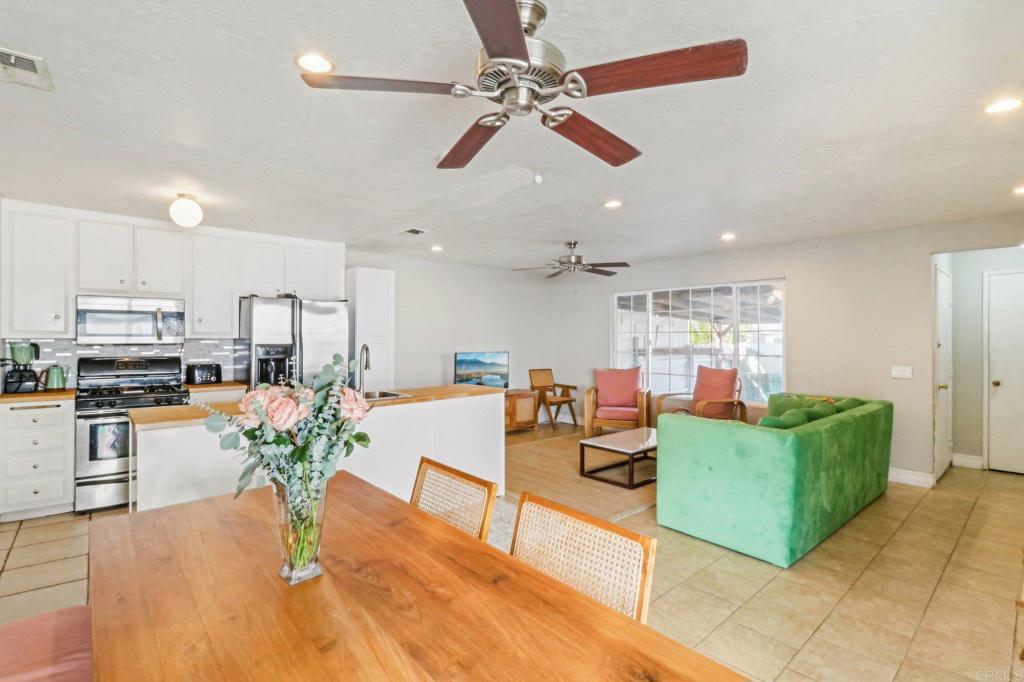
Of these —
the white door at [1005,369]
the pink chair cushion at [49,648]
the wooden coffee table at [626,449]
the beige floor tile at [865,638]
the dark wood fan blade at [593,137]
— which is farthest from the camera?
the white door at [1005,369]

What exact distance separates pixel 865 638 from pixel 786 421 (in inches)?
48.5

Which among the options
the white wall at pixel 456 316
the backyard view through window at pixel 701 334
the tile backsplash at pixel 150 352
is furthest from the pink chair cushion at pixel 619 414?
the tile backsplash at pixel 150 352

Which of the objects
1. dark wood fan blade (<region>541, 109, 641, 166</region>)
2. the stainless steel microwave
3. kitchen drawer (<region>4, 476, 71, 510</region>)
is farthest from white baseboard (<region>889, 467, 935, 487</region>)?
kitchen drawer (<region>4, 476, 71, 510</region>)

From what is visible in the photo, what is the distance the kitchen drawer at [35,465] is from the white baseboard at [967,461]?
8.44 meters

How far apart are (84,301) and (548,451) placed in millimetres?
4666

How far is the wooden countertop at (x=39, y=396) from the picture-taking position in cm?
353

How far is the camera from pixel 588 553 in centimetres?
127

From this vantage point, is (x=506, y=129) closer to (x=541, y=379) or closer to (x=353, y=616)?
(x=353, y=616)

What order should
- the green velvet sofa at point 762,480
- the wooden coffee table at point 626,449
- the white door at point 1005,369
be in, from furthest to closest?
the white door at point 1005,369 < the wooden coffee table at point 626,449 < the green velvet sofa at point 762,480

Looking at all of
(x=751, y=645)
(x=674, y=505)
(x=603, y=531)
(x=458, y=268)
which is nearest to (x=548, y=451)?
(x=674, y=505)

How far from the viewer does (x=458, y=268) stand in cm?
688

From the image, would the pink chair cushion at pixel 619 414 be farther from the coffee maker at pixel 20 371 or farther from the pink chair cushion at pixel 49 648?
the coffee maker at pixel 20 371

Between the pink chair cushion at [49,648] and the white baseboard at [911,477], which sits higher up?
the pink chair cushion at [49,648]

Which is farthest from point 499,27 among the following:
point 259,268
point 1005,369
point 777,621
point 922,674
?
point 1005,369
